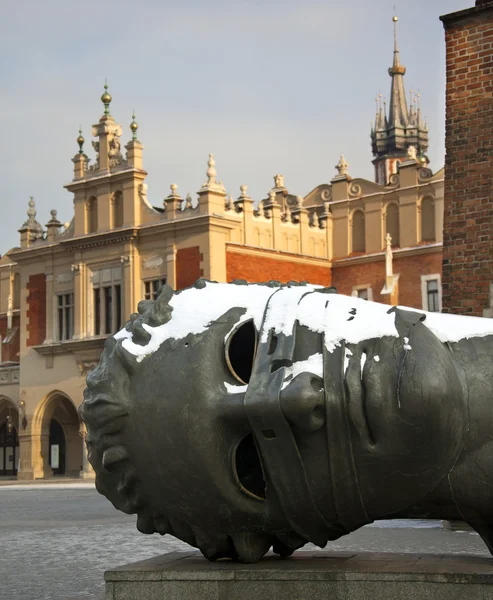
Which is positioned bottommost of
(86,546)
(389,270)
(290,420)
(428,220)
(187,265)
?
(86,546)

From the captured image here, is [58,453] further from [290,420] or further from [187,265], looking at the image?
[290,420]

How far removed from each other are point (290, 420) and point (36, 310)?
38518 millimetres

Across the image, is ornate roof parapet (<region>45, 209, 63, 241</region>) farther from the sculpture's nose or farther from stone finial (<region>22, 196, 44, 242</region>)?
the sculpture's nose

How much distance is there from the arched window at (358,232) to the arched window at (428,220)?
2.85 metres

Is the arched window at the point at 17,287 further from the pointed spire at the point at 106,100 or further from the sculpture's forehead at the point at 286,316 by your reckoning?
the sculpture's forehead at the point at 286,316

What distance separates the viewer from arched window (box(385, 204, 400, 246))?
39750mm

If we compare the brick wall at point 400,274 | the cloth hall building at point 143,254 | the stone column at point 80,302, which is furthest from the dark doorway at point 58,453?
the brick wall at point 400,274

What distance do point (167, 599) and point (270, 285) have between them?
1.43 m

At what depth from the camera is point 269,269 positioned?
38656 mm

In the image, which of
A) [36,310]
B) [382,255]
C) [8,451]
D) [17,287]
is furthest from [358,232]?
[8,451]

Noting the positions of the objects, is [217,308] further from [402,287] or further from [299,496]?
[402,287]

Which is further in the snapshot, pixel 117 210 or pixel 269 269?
pixel 117 210

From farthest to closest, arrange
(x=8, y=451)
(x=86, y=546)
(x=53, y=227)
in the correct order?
(x=8, y=451) < (x=53, y=227) < (x=86, y=546)

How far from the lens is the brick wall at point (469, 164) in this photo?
38.8 ft
